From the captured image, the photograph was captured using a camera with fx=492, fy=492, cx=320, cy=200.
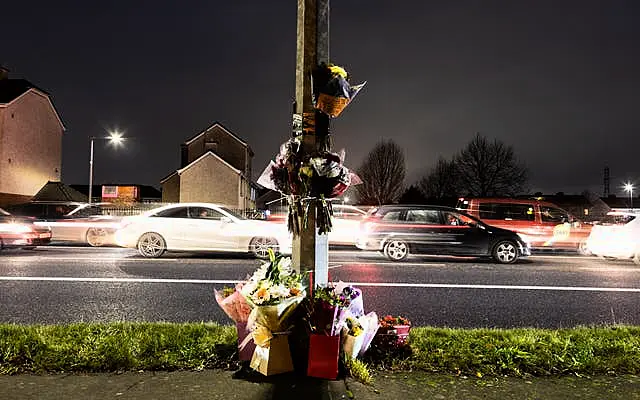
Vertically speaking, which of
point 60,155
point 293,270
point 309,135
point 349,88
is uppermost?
point 60,155

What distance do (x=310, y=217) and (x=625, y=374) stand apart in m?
3.02

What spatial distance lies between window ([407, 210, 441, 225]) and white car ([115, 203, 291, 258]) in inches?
150

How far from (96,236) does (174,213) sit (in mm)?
7158

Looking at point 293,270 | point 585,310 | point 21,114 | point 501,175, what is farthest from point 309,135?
point 501,175

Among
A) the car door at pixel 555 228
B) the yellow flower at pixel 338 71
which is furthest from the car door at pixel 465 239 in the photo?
the yellow flower at pixel 338 71

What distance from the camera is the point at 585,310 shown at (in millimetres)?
7562

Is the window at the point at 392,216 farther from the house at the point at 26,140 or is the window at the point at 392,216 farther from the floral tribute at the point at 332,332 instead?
the house at the point at 26,140

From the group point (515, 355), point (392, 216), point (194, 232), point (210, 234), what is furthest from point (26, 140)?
point (515, 355)

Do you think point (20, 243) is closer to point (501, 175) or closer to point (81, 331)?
point (81, 331)

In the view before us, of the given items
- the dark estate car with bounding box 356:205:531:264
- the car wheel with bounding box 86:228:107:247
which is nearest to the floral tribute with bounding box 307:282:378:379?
the dark estate car with bounding box 356:205:531:264

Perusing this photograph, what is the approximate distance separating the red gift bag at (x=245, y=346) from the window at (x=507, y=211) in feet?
52.7

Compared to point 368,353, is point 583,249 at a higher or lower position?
higher

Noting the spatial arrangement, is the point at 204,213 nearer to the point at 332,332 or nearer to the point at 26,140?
the point at 332,332

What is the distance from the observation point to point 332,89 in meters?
4.36
